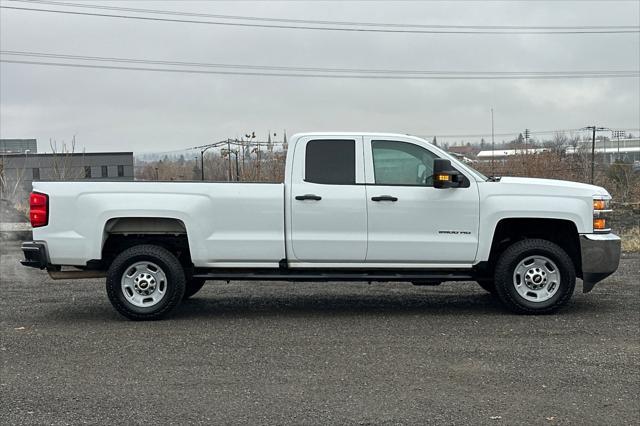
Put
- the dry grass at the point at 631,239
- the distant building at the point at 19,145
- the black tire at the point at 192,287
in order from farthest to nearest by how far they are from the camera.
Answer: the distant building at the point at 19,145 < the dry grass at the point at 631,239 < the black tire at the point at 192,287

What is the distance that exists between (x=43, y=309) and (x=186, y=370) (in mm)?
3543

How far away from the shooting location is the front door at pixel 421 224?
7.71 m

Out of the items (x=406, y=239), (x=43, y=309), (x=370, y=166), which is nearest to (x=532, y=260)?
(x=406, y=239)

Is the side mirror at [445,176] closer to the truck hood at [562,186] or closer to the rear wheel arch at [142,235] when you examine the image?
the truck hood at [562,186]

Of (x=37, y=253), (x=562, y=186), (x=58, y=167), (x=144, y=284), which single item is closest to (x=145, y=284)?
(x=144, y=284)

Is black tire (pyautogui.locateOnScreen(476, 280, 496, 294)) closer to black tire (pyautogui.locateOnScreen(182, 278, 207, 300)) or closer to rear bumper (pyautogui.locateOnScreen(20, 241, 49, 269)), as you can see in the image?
black tire (pyautogui.locateOnScreen(182, 278, 207, 300))

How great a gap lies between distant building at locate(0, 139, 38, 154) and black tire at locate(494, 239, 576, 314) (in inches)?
986

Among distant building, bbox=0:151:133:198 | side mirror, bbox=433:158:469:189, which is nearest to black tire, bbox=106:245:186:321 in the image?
side mirror, bbox=433:158:469:189

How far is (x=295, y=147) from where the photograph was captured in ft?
26.3

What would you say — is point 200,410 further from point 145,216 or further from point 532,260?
point 532,260

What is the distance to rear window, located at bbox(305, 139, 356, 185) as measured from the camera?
25.8 ft

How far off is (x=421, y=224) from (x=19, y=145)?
27.5m

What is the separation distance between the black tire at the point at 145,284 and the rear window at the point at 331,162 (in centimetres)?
180

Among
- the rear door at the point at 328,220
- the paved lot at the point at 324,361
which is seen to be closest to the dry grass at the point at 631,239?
the paved lot at the point at 324,361
